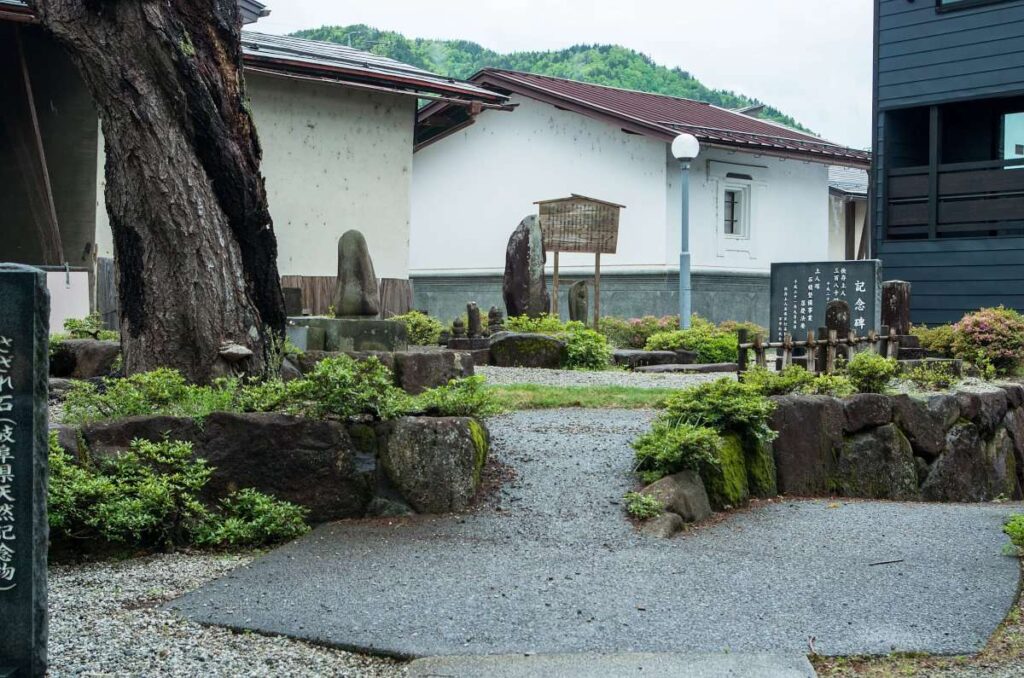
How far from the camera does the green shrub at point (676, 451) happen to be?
25.6 feet

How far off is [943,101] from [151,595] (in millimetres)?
16336

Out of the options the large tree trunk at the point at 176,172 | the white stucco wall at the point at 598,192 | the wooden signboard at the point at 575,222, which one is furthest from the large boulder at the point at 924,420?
the white stucco wall at the point at 598,192

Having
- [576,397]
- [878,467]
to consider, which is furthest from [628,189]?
[878,467]

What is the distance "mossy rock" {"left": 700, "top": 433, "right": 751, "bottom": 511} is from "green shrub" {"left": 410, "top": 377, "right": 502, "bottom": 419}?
1.59 m

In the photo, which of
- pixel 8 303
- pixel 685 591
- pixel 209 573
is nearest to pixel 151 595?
pixel 209 573

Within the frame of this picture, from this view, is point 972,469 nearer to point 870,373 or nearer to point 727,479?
point 870,373

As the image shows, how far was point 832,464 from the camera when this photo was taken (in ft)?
30.1

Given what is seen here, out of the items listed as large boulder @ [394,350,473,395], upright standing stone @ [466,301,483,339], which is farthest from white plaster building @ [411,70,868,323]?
large boulder @ [394,350,473,395]

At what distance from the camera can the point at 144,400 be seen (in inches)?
290

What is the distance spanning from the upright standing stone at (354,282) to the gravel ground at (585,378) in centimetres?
178

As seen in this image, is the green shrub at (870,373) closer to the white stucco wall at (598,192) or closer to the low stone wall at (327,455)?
the low stone wall at (327,455)

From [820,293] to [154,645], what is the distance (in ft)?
35.4

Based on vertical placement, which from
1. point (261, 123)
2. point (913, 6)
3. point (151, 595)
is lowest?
point (151, 595)

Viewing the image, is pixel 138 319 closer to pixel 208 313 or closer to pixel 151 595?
pixel 208 313
